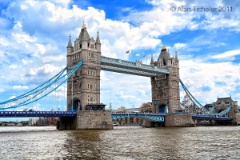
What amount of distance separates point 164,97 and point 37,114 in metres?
50.9

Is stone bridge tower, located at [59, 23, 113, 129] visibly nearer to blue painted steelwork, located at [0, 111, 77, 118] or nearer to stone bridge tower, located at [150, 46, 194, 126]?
blue painted steelwork, located at [0, 111, 77, 118]

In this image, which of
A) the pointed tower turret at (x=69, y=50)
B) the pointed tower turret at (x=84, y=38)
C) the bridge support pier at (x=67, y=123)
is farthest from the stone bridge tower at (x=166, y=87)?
the bridge support pier at (x=67, y=123)

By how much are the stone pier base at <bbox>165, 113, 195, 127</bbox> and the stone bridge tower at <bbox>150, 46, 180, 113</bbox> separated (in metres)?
6.89

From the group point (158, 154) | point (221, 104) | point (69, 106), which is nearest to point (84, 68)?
point (69, 106)

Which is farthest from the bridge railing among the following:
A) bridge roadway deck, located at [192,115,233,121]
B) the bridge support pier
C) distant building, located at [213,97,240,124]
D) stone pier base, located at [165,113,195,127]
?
distant building, located at [213,97,240,124]

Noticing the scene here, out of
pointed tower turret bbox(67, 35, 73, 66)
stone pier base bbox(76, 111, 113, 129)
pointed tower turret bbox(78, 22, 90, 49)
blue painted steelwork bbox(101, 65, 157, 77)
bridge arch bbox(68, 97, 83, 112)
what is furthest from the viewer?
blue painted steelwork bbox(101, 65, 157, 77)

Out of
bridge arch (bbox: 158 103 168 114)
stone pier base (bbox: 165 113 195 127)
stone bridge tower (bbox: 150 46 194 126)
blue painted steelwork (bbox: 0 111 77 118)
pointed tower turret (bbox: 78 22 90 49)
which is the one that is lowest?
stone pier base (bbox: 165 113 195 127)

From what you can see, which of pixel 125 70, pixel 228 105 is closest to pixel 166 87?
pixel 125 70

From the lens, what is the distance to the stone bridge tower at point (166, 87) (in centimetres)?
10081

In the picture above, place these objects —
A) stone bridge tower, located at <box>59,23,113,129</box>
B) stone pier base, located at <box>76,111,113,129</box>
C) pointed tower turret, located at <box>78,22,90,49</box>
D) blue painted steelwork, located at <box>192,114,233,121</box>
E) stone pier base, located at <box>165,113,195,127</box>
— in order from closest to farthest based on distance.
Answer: stone pier base, located at <box>76,111,113,129</box>, stone bridge tower, located at <box>59,23,113,129</box>, pointed tower turret, located at <box>78,22,90,49</box>, stone pier base, located at <box>165,113,195,127</box>, blue painted steelwork, located at <box>192,114,233,121</box>

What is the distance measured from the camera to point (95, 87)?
257 ft

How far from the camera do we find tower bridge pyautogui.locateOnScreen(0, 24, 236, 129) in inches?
2702

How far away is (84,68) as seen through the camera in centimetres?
7569

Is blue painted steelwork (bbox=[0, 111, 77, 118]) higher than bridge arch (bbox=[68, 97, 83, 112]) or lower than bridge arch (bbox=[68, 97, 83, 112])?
lower
